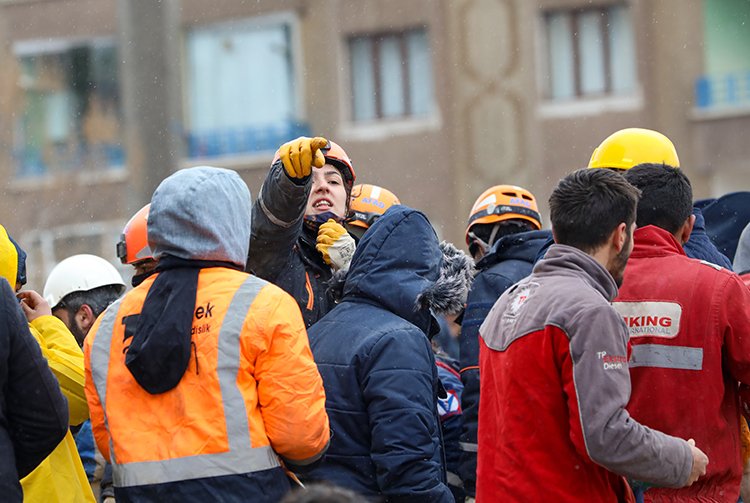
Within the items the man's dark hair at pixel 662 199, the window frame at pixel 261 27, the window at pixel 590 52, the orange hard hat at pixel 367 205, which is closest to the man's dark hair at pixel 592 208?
the man's dark hair at pixel 662 199

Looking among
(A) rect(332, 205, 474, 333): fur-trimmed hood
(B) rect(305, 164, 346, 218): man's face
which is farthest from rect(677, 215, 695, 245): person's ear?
(B) rect(305, 164, 346, 218): man's face

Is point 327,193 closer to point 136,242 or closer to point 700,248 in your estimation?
point 136,242

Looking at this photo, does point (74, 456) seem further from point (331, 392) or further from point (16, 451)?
point (331, 392)

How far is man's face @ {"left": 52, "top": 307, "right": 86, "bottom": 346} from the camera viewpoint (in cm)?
688

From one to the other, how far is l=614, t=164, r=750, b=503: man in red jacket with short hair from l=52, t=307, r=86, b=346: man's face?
3221mm

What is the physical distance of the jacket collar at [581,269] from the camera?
432cm

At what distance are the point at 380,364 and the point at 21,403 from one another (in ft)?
4.16

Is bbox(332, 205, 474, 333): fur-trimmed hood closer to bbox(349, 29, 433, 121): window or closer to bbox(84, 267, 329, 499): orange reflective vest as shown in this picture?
bbox(84, 267, 329, 499): orange reflective vest

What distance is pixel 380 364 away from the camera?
15.6 feet

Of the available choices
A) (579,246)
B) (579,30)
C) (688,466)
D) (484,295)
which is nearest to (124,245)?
(484,295)

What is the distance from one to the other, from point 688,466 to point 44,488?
2257mm

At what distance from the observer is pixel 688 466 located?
416 cm

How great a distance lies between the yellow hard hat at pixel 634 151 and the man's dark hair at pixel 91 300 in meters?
2.71

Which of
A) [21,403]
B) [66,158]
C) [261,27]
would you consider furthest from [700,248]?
[66,158]
